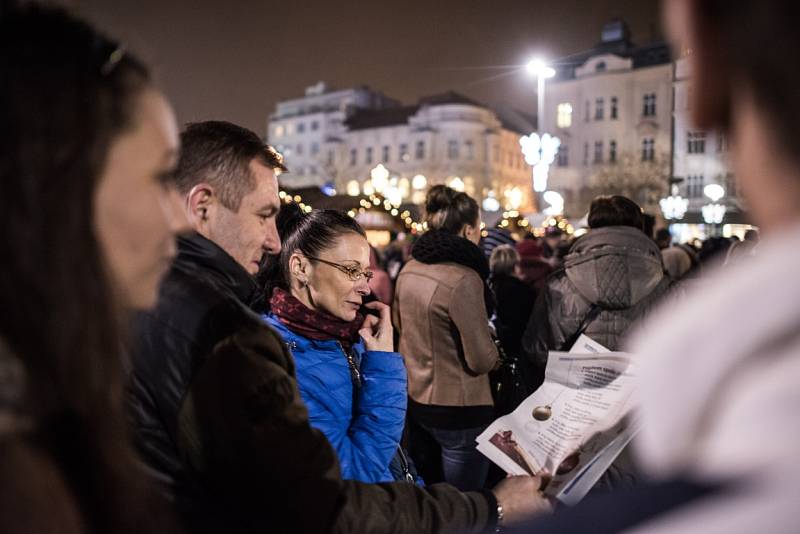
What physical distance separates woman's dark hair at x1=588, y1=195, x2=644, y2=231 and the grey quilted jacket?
0.13 metres

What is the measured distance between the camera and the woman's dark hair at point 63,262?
877 millimetres

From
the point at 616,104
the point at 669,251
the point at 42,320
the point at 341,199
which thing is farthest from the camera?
the point at 616,104

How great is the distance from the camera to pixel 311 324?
9.20ft

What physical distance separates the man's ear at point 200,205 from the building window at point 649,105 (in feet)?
199

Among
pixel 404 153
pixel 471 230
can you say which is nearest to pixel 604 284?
pixel 471 230

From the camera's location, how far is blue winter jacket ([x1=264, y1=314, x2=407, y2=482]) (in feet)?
8.51

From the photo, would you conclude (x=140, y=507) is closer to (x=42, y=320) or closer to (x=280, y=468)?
(x=42, y=320)

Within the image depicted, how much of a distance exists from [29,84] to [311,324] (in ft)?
6.45

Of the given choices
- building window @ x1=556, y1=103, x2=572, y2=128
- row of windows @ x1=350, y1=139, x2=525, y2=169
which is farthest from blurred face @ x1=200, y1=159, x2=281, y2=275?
row of windows @ x1=350, y1=139, x2=525, y2=169

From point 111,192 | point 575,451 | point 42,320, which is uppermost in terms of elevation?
point 111,192

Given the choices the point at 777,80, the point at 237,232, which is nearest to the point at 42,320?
the point at 777,80

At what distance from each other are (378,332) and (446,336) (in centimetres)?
156

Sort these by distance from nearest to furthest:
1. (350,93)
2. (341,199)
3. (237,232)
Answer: (237,232), (341,199), (350,93)

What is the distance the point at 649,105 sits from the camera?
187ft
